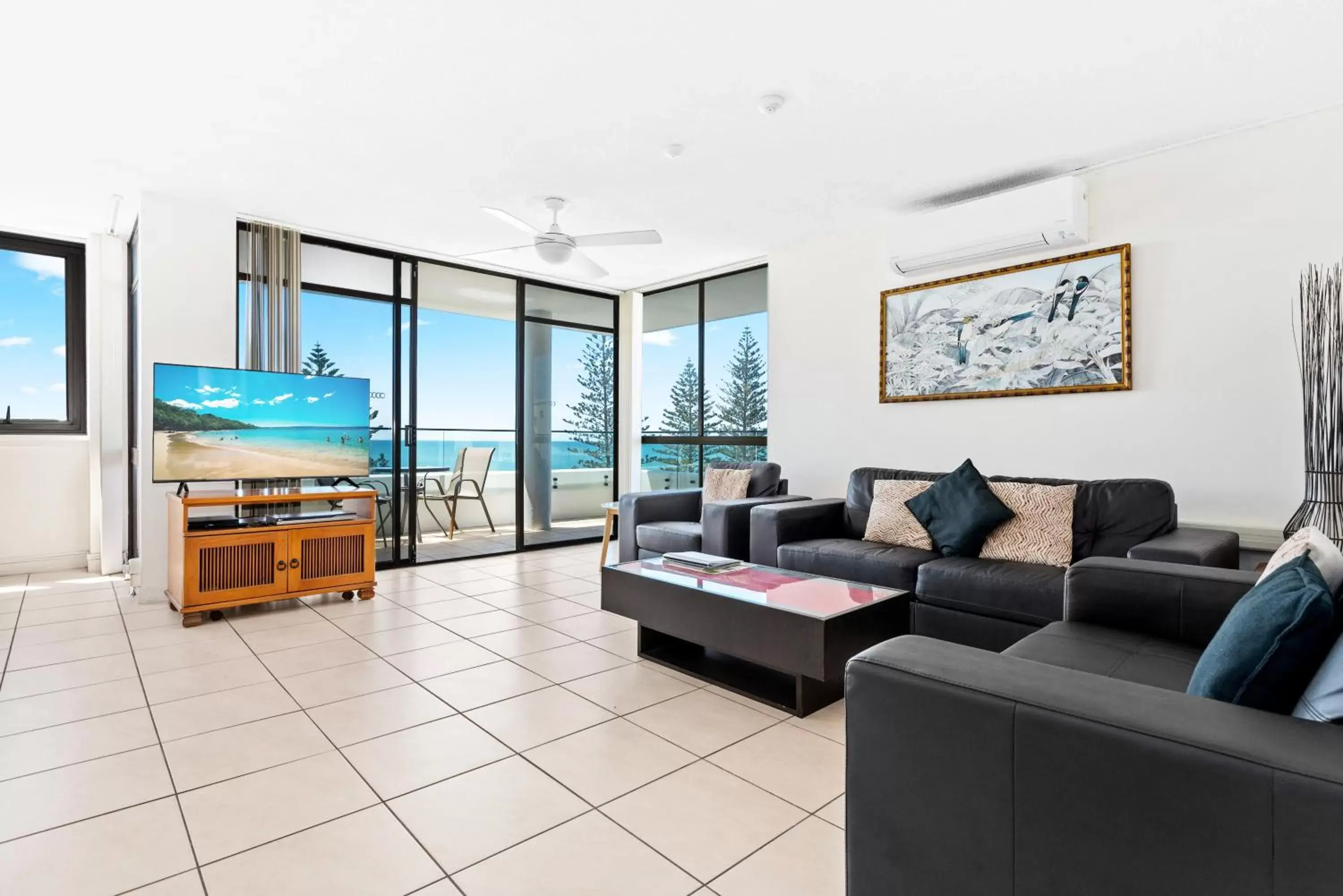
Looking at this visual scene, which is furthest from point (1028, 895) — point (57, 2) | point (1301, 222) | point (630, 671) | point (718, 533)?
point (57, 2)

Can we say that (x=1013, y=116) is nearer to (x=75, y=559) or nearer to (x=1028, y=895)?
(x=1028, y=895)

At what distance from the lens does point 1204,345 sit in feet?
11.2

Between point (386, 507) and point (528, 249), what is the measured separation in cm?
229

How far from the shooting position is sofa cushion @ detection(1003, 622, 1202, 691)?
1.71 meters

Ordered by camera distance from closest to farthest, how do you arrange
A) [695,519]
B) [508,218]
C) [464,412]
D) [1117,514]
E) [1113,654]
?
1. [1113,654]
2. [1117,514]
3. [508,218]
4. [695,519]
5. [464,412]

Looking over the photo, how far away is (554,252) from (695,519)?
223 centimetres

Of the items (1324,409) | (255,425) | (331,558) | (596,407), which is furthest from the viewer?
(596,407)

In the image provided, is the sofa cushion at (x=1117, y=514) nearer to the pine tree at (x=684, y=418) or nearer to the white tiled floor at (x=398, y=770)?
the white tiled floor at (x=398, y=770)

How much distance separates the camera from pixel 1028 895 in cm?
110

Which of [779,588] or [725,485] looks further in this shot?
[725,485]

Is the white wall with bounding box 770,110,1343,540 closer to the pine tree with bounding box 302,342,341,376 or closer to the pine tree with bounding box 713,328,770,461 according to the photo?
the pine tree with bounding box 713,328,770,461

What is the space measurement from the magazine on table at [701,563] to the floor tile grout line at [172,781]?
2012mm

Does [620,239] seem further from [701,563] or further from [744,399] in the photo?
[744,399]

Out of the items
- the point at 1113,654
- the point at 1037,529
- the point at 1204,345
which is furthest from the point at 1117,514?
the point at 1113,654
